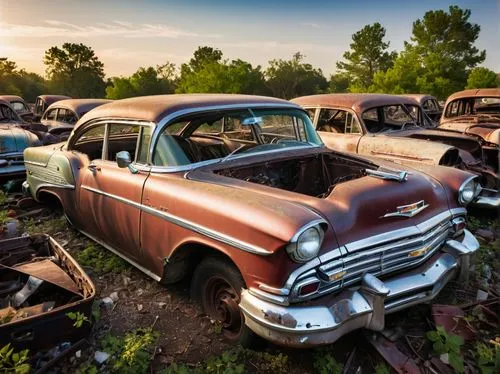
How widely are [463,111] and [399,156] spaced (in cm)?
381

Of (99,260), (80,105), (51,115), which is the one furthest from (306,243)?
(51,115)

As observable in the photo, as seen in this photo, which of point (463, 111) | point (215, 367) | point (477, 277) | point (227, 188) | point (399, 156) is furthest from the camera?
point (463, 111)

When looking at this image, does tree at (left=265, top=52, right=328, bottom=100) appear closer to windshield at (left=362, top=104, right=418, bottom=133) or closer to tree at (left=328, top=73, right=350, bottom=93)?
tree at (left=328, top=73, right=350, bottom=93)

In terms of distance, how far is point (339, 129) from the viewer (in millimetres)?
6363

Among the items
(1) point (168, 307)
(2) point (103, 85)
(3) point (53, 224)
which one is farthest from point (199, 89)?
(1) point (168, 307)

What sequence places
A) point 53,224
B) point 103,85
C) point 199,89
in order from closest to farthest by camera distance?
point 53,224
point 199,89
point 103,85

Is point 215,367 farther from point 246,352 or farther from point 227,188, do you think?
point 227,188

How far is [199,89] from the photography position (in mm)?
28688

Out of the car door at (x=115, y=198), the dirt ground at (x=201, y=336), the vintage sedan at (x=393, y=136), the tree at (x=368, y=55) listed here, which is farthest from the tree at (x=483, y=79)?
the car door at (x=115, y=198)

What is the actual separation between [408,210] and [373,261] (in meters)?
0.45

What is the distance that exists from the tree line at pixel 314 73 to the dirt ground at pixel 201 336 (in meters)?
25.5

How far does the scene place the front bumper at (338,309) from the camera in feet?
6.83

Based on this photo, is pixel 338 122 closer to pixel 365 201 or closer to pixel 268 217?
pixel 365 201

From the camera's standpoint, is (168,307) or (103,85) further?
(103,85)
